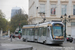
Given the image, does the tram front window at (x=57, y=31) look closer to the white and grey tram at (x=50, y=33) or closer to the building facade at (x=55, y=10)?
the white and grey tram at (x=50, y=33)

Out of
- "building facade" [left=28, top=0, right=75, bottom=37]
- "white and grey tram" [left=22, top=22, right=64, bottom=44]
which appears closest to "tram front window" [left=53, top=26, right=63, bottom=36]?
"white and grey tram" [left=22, top=22, right=64, bottom=44]

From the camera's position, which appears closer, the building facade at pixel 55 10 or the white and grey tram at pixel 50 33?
the white and grey tram at pixel 50 33

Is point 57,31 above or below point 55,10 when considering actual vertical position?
below

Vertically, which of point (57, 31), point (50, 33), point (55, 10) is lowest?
point (50, 33)

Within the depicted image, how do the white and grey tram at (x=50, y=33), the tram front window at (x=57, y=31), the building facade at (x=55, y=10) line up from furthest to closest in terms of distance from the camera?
the building facade at (x=55, y=10)
the tram front window at (x=57, y=31)
the white and grey tram at (x=50, y=33)

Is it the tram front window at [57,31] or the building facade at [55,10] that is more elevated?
the building facade at [55,10]

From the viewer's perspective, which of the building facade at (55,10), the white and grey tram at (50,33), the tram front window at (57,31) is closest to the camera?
the white and grey tram at (50,33)

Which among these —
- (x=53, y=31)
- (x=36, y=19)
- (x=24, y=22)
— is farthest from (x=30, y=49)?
(x=24, y=22)

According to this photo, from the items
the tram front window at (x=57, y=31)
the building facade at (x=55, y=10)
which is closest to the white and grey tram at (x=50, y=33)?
the tram front window at (x=57, y=31)

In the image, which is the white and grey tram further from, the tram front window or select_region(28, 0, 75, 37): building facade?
select_region(28, 0, 75, 37): building facade

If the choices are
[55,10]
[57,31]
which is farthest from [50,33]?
[55,10]

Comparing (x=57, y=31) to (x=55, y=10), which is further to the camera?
(x=55, y=10)

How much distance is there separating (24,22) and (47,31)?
54879 millimetres

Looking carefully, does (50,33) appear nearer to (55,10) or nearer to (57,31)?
(57,31)
